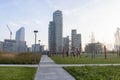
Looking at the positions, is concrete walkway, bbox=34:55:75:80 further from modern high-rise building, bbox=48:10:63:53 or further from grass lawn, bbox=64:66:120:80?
modern high-rise building, bbox=48:10:63:53

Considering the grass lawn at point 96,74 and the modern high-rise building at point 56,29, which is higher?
the modern high-rise building at point 56,29

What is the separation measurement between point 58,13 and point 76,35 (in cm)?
1989

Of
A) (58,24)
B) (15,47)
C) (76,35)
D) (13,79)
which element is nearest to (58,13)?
(58,24)

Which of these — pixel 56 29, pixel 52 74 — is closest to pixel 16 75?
pixel 52 74

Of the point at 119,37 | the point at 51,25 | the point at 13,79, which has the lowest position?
the point at 13,79

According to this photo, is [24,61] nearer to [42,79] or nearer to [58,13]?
[42,79]

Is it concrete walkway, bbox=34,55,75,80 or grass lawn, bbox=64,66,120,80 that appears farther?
concrete walkway, bbox=34,55,75,80

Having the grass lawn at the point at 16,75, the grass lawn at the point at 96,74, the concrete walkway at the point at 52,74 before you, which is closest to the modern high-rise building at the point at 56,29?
the concrete walkway at the point at 52,74

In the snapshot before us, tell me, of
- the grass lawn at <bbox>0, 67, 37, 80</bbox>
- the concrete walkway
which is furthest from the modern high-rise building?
the grass lawn at <bbox>0, 67, 37, 80</bbox>

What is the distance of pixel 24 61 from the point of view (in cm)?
3272

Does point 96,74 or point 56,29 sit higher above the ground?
point 56,29

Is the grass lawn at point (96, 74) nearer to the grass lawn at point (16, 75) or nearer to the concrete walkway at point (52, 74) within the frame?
the concrete walkway at point (52, 74)

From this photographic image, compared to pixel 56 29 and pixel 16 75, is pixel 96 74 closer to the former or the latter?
pixel 16 75

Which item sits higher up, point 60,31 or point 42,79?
point 60,31
